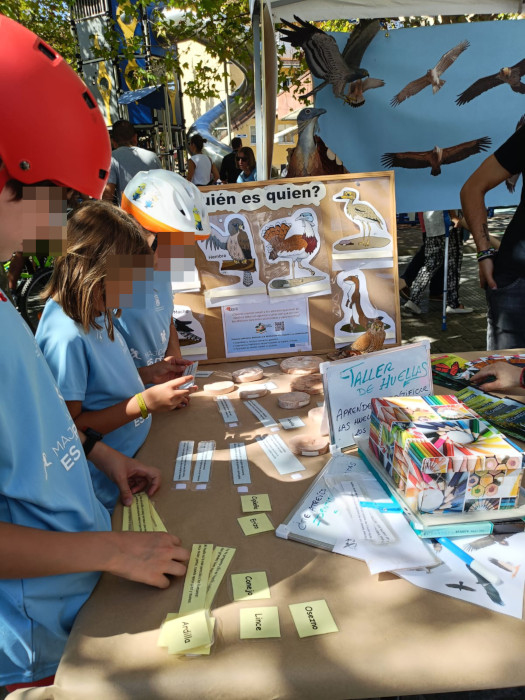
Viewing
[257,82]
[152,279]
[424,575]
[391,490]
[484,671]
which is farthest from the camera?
[257,82]

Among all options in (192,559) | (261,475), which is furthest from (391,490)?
(192,559)

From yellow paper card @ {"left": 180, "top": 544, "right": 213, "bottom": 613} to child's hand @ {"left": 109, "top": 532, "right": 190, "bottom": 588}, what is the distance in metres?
0.02

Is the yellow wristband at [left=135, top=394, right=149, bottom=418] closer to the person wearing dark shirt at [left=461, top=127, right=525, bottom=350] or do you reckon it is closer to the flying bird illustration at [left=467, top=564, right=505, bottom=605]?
A: the flying bird illustration at [left=467, top=564, right=505, bottom=605]

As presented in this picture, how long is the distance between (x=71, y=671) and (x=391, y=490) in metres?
0.69

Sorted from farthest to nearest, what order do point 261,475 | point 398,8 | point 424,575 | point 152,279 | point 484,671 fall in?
point 398,8 < point 152,279 < point 261,475 < point 424,575 < point 484,671

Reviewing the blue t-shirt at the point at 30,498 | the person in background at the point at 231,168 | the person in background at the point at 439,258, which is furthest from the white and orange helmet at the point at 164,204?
the person in background at the point at 231,168

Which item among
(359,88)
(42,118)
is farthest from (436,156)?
(42,118)

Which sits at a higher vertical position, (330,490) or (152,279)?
(152,279)

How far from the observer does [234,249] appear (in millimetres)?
2141

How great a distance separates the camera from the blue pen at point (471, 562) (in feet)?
2.88

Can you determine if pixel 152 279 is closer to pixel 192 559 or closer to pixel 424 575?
pixel 192 559

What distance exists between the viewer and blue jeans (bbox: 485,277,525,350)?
233cm

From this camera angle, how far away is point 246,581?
912 mm

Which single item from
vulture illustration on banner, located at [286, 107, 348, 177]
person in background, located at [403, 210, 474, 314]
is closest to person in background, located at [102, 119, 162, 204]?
vulture illustration on banner, located at [286, 107, 348, 177]
